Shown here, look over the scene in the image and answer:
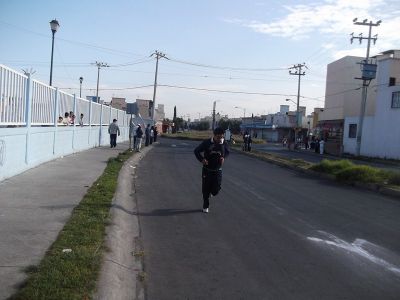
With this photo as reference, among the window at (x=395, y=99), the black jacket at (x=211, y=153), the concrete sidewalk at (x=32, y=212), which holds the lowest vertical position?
the concrete sidewalk at (x=32, y=212)

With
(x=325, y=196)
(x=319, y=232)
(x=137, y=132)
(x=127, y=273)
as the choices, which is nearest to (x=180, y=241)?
(x=127, y=273)

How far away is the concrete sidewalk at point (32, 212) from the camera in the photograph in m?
5.24

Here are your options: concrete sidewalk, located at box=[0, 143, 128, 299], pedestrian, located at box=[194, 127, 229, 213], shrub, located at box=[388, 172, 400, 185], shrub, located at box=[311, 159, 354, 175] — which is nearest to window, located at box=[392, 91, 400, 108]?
shrub, located at box=[311, 159, 354, 175]

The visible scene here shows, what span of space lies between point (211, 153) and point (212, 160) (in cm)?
14

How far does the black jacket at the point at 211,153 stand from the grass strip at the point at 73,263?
235cm

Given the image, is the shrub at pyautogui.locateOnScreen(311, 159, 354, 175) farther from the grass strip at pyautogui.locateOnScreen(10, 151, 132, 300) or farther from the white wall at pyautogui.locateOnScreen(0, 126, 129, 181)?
the grass strip at pyautogui.locateOnScreen(10, 151, 132, 300)

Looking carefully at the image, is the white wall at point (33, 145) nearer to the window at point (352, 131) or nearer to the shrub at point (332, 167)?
the shrub at point (332, 167)

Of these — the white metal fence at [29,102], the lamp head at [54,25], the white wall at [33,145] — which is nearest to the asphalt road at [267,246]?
the white wall at [33,145]

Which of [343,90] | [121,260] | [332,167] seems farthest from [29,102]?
[343,90]

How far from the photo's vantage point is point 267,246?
7395 mm

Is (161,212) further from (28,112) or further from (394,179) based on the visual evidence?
(394,179)

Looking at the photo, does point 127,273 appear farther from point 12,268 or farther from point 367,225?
point 367,225

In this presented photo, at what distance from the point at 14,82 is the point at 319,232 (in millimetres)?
7636

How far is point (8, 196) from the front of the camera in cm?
911
